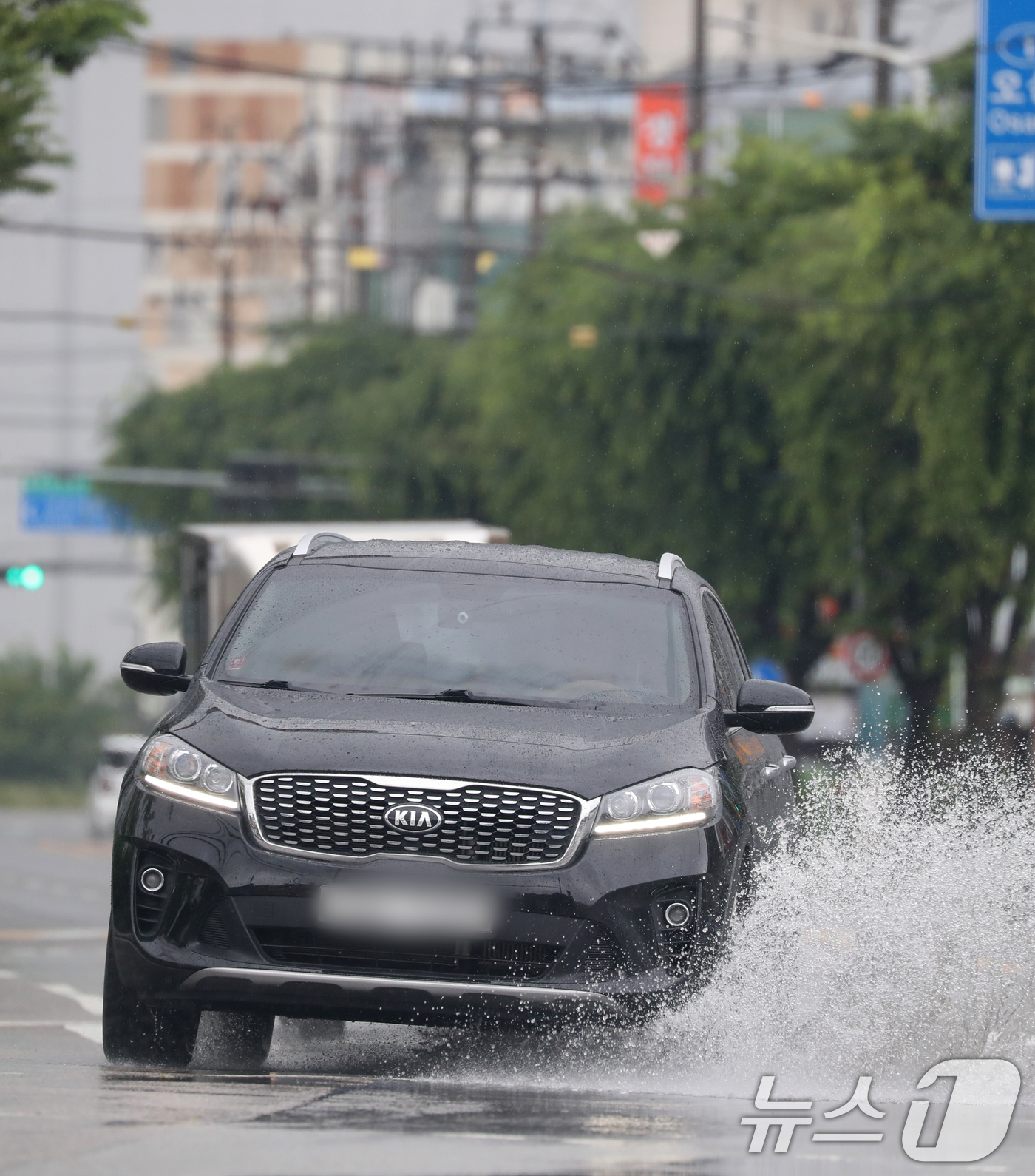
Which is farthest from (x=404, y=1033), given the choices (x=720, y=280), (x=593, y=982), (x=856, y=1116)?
(x=720, y=280)

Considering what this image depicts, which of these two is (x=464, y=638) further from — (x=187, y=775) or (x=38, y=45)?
(x=38, y=45)

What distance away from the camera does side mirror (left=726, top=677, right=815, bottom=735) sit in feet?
27.9

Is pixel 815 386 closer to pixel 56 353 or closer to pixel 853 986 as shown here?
pixel 853 986

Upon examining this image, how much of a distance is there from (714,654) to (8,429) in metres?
83.6

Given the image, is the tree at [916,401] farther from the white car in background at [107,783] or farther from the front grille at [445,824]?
the front grille at [445,824]

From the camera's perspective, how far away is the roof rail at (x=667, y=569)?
9.06 meters

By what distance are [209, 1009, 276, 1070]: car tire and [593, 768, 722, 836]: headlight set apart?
1385mm

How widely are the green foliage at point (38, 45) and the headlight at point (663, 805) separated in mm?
9199

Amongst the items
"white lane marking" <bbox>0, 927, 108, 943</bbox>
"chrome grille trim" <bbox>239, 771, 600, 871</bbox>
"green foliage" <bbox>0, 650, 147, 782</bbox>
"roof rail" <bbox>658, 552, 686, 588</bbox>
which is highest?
"roof rail" <bbox>658, 552, 686, 588</bbox>

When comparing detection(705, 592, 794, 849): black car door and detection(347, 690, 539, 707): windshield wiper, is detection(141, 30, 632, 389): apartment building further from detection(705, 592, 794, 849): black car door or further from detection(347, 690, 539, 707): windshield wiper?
detection(347, 690, 539, 707): windshield wiper

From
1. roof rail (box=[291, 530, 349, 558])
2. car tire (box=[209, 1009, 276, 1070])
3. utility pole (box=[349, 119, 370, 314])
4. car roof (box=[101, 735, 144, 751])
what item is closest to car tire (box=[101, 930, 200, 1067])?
car tire (box=[209, 1009, 276, 1070])

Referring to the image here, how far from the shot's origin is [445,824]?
7.45 m

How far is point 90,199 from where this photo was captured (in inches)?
3939

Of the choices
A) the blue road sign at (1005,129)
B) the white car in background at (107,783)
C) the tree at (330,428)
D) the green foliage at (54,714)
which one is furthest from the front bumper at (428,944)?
the green foliage at (54,714)
